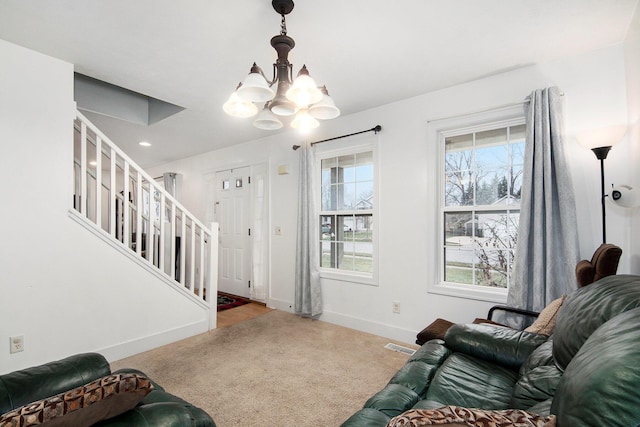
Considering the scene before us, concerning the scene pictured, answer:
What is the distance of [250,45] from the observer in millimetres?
2191

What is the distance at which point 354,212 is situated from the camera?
360 cm

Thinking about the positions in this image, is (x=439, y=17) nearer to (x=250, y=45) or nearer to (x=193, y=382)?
(x=250, y=45)

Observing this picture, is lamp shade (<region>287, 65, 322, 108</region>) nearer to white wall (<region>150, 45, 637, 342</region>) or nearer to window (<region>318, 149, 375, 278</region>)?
white wall (<region>150, 45, 637, 342</region>)

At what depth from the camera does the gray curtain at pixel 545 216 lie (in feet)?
7.31

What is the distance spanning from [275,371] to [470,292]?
73.0 inches

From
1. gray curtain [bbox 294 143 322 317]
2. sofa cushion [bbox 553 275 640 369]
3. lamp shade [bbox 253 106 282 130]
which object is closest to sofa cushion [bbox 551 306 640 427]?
sofa cushion [bbox 553 275 640 369]

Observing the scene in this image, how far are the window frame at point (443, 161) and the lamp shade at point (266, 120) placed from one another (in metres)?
1.72

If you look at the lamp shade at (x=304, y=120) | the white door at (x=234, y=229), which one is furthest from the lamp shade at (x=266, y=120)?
the white door at (x=234, y=229)

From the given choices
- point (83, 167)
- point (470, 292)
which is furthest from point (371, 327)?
point (83, 167)

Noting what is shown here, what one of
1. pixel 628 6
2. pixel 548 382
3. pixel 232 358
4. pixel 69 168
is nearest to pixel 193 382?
pixel 232 358

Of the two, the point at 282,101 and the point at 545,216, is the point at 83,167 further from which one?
the point at 545,216

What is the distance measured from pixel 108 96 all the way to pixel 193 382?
3134 millimetres

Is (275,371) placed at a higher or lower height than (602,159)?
lower

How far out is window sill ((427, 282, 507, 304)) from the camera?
261cm
